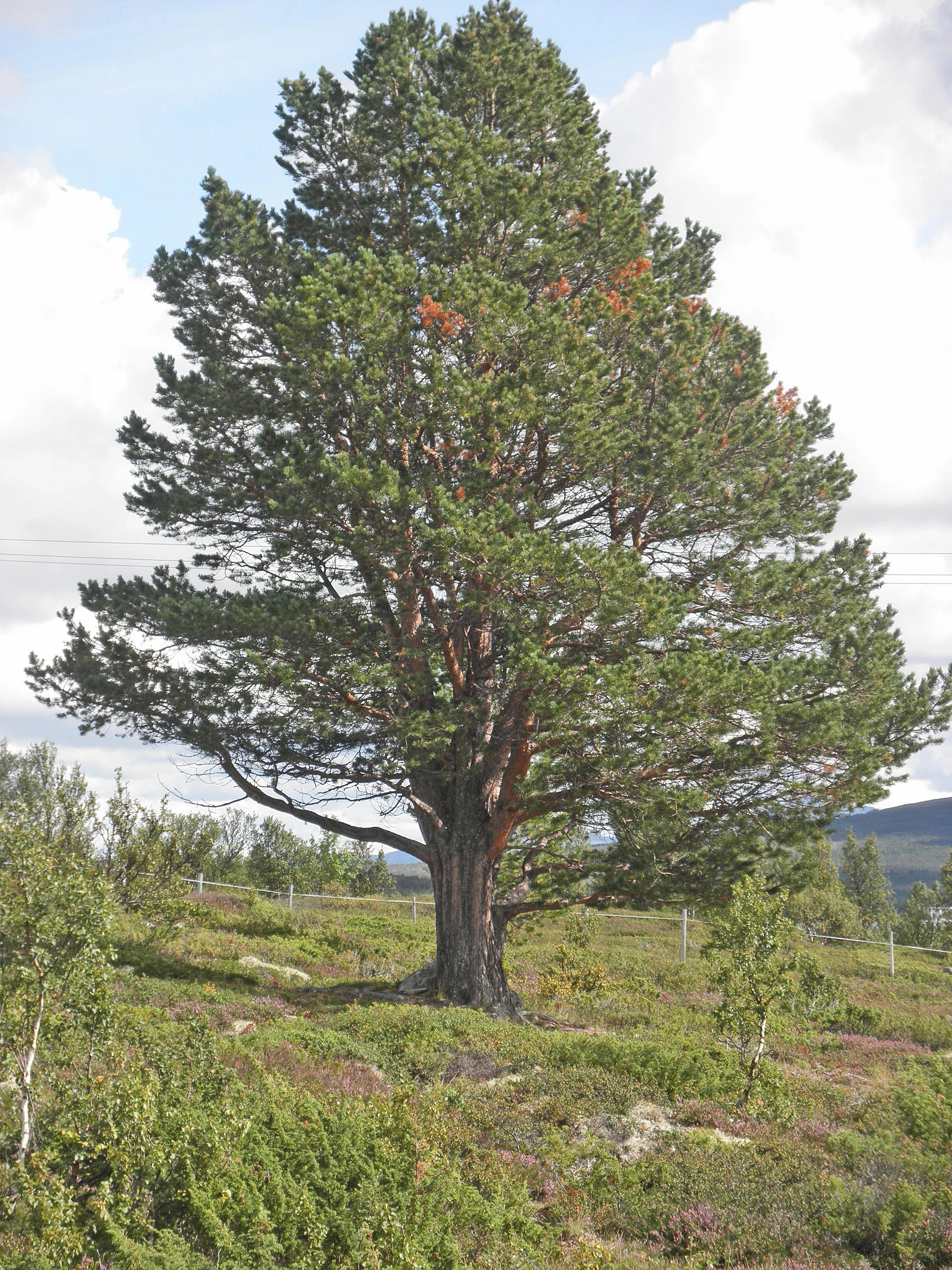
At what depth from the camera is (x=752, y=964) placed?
10852 mm

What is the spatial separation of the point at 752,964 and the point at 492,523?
20.6 feet

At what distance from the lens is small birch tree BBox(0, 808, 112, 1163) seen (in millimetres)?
6781

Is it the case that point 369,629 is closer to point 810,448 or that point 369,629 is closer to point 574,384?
point 574,384

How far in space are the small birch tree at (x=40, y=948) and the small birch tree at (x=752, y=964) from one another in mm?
7269

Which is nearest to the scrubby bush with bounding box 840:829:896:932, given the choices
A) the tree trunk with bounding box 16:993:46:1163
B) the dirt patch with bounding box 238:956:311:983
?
the dirt patch with bounding box 238:956:311:983

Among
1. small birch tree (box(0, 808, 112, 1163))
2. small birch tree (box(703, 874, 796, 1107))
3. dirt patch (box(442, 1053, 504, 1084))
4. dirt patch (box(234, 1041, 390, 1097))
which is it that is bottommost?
dirt patch (box(442, 1053, 504, 1084))

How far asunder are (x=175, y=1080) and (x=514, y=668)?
23.2 feet

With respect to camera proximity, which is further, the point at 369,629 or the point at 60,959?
the point at 369,629

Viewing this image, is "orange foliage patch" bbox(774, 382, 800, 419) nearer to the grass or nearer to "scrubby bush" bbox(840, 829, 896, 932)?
the grass

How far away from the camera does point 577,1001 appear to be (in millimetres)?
18031

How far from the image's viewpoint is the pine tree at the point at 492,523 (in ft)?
41.5

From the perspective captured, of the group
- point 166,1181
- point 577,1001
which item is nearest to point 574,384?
point 166,1181

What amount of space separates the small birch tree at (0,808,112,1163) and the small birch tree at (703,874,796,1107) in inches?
286

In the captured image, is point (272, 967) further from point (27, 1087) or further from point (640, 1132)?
point (27, 1087)
